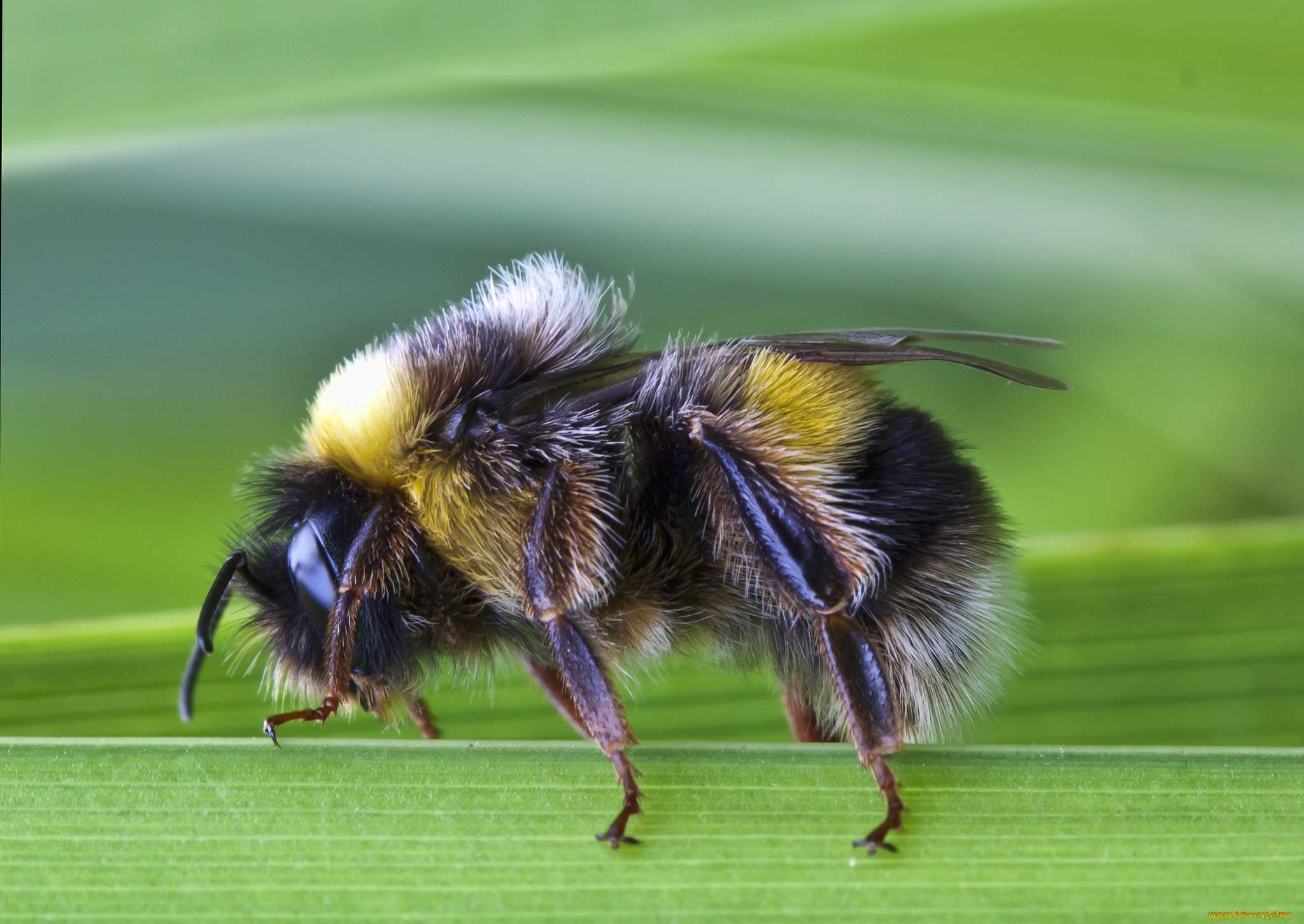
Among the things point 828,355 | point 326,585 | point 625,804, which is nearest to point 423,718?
point 326,585

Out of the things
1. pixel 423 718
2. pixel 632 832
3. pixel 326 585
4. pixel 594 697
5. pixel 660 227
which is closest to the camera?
pixel 632 832

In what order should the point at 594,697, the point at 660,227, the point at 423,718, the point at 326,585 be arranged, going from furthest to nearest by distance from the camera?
1. the point at 660,227
2. the point at 423,718
3. the point at 326,585
4. the point at 594,697

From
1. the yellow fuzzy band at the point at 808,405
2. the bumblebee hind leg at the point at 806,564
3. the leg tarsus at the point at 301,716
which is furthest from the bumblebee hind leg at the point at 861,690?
the leg tarsus at the point at 301,716

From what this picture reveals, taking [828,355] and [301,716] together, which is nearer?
[301,716]

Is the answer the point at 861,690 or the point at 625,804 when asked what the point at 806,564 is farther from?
the point at 625,804

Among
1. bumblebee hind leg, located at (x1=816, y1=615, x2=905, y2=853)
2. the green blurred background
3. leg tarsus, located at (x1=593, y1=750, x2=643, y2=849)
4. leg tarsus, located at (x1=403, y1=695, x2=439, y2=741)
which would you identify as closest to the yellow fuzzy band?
bumblebee hind leg, located at (x1=816, y1=615, x2=905, y2=853)

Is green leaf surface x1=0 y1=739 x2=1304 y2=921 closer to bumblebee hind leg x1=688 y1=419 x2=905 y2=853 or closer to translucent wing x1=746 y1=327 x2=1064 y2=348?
bumblebee hind leg x1=688 y1=419 x2=905 y2=853

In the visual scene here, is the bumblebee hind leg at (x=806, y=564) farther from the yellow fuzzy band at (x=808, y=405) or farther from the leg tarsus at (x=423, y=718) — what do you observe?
the leg tarsus at (x=423, y=718)
